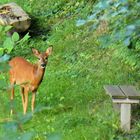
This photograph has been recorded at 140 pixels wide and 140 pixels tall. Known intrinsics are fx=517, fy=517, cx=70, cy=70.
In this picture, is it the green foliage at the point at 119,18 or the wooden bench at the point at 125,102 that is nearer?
the green foliage at the point at 119,18

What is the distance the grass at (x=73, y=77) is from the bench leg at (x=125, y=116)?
102 mm

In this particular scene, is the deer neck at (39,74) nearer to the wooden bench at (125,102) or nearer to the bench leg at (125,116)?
the wooden bench at (125,102)

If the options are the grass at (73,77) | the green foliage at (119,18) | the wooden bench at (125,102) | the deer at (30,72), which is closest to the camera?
the green foliage at (119,18)

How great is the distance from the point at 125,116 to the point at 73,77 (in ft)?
9.86

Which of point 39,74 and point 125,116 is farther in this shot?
point 39,74

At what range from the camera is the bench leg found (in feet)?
23.4

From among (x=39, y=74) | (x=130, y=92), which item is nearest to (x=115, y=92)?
(x=130, y=92)

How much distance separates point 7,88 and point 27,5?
1322cm

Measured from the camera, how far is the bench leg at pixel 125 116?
23.4 feet

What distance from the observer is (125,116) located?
23.4 ft

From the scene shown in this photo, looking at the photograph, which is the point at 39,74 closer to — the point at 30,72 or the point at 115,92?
the point at 30,72

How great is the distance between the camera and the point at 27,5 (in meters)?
15.0

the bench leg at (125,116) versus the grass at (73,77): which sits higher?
the bench leg at (125,116)

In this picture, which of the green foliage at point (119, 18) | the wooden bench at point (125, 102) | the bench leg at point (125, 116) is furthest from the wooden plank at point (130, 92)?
the green foliage at point (119, 18)
